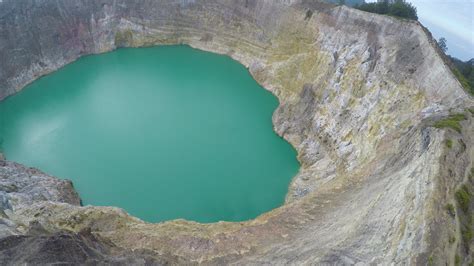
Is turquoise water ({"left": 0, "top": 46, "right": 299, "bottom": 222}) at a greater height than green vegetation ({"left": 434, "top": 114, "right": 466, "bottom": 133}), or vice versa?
green vegetation ({"left": 434, "top": 114, "right": 466, "bottom": 133})

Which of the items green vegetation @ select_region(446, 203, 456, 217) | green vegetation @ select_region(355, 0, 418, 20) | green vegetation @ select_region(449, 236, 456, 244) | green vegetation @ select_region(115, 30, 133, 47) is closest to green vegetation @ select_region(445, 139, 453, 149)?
green vegetation @ select_region(446, 203, 456, 217)

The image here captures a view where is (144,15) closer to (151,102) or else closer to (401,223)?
(151,102)

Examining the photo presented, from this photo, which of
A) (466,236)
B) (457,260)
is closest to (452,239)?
(457,260)

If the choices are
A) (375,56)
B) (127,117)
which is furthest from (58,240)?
(375,56)

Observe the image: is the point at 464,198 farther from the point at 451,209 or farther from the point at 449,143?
the point at 449,143

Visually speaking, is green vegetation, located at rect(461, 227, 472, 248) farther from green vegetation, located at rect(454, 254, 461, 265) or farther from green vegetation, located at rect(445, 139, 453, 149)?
green vegetation, located at rect(445, 139, 453, 149)

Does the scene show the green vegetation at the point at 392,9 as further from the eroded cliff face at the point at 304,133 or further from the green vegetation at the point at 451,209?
the green vegetation at the point at 451,209
